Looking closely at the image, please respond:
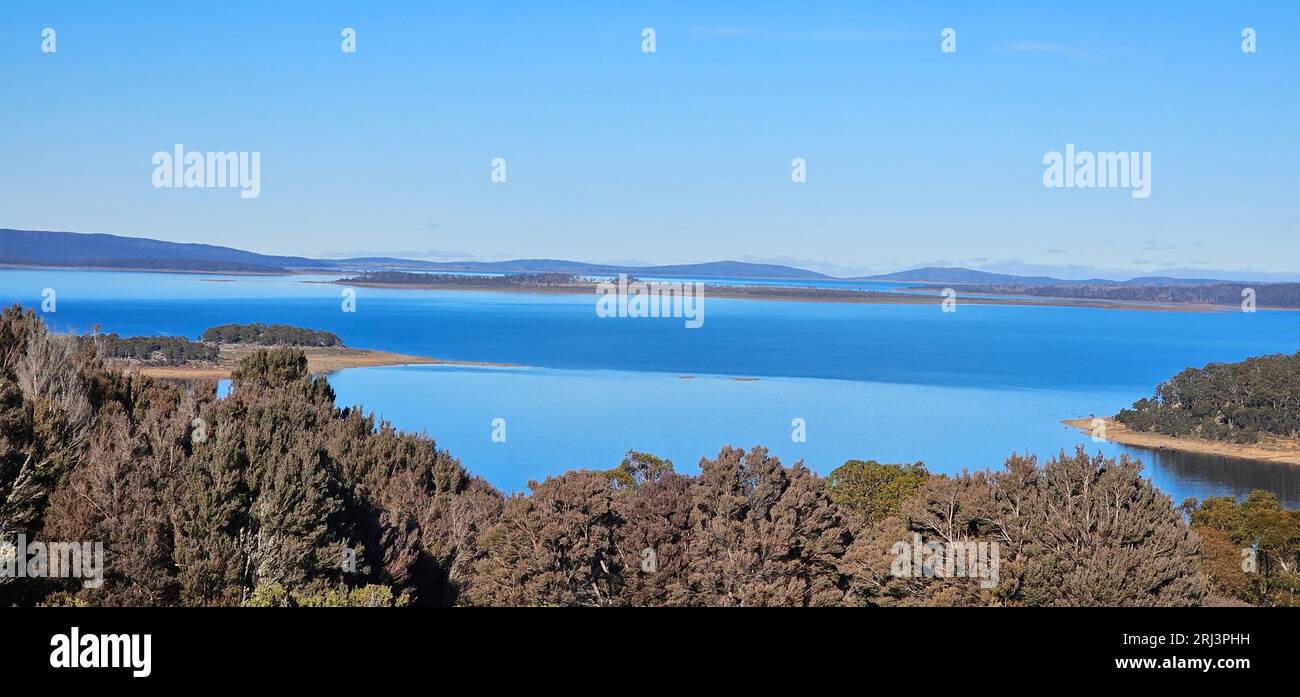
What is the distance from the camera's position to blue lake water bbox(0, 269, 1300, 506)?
5906 centimetres

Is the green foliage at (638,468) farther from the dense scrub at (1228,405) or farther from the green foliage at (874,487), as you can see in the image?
the dense scrub at (1228,405)

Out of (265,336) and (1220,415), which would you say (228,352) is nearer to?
(265,336)

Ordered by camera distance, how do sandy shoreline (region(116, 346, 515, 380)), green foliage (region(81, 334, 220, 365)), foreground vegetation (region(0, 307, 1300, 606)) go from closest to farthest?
foreground vegetation (region(0, 307, 1300, 606))
sandy shoreline (region(116, 346, 515, 380))
green foliage (region(81, 334, 220, 365))

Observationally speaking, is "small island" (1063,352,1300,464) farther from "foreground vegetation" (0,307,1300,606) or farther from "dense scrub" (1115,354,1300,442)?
"foreground vegetation" (0,307,1300,606)

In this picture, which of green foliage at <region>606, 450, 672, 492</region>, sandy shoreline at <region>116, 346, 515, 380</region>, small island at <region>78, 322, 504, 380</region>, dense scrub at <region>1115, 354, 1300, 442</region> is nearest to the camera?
green foliage at <region>606, 450, 672, 492</region>

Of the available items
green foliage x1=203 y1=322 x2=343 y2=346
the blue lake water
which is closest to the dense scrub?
the blue lake water

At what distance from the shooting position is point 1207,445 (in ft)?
226

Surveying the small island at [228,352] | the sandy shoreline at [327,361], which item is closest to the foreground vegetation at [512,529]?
the small island at [228,352]

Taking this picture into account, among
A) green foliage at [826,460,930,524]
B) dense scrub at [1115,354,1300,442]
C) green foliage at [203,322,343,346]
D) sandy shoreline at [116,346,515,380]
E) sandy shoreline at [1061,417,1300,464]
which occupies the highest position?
green foliage at [203,322,343,346]

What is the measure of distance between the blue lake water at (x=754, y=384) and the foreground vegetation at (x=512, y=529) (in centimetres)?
2881
